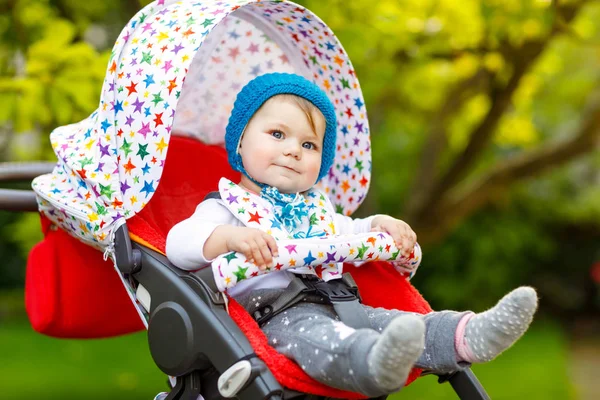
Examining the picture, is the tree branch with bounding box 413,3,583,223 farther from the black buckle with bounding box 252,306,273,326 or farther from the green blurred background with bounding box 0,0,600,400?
the black buckle with bounding box 252,306,273,326

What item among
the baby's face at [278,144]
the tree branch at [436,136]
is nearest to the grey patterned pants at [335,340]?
the baby's face at [278,144]

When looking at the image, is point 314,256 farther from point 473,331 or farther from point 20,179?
point 20,179

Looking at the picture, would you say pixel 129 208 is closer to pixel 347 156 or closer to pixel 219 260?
pixel 219 260

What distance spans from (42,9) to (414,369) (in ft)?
8.65

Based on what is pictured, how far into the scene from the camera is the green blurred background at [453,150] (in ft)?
13.2

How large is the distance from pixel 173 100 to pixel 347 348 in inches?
35.8

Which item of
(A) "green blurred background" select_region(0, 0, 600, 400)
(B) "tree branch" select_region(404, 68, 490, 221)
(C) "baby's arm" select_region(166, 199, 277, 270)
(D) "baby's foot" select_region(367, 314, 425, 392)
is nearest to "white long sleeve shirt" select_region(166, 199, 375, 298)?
(C) "baby's arm" select_region(166, 199, 277, 270)

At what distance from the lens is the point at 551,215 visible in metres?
8.47

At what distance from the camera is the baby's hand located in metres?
2.37

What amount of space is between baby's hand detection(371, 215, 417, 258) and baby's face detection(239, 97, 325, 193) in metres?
0.30

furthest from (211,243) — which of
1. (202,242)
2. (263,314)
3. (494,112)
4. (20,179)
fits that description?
(494,112)

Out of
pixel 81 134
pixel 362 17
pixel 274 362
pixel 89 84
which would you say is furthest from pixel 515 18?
pixel 274 362

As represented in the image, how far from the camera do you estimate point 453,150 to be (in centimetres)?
779

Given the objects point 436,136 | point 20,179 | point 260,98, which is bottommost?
point 436,136
